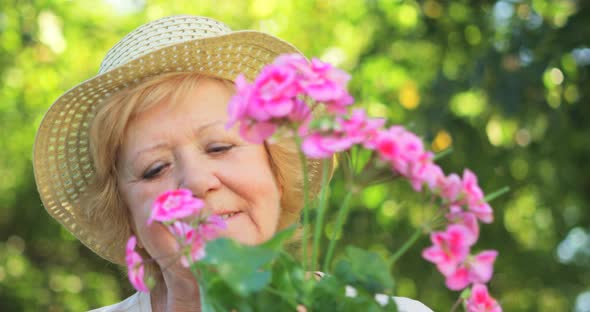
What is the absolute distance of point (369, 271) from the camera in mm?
1147

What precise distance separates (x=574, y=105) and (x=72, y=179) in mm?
2842

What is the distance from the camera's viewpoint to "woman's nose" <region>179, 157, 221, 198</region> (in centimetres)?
192

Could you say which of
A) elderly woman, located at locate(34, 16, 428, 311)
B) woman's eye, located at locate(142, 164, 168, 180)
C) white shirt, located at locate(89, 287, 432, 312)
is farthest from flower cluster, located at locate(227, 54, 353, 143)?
white shirt, located at locate(89, 287, 432, 312)

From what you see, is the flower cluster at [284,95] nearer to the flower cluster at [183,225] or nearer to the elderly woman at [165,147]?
the flower cluster at [183,225]

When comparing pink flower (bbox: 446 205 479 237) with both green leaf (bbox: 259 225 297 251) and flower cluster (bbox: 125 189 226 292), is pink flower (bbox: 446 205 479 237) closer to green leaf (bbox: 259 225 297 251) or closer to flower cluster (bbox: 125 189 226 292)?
green leaf (bbox: 259 225 297 251)

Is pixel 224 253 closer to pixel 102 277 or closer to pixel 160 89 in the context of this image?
pixel 160 89

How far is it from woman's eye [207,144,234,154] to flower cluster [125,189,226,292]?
77 cm

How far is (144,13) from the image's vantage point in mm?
7816

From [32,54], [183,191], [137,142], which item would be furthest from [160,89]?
[32,54]

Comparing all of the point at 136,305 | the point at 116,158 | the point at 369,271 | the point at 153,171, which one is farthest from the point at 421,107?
the point at 369,271

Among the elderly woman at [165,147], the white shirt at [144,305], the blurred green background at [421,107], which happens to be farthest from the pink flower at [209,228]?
the blurred green background at [421,107]

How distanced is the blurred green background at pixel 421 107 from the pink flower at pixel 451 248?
194 centimetres

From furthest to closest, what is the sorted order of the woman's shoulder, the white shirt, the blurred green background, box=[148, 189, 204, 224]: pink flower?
the blurred green background
the woman's shoulder
the white shirt
box=[148, 189, 204, 224]: pink flower

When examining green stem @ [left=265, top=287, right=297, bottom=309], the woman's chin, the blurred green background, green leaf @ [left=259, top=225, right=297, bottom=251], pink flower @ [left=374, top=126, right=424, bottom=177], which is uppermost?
the blurred green background
